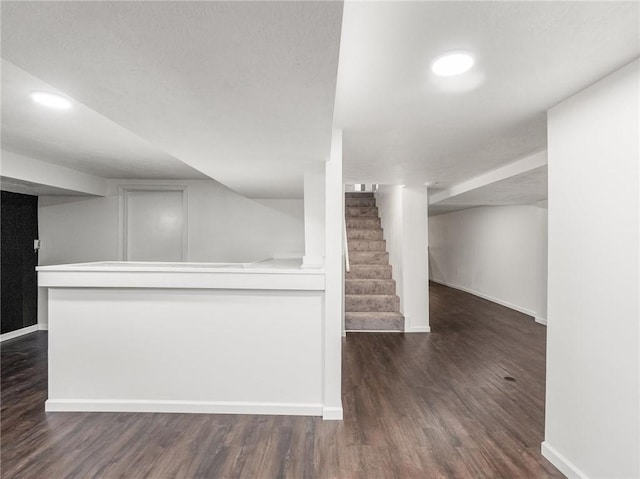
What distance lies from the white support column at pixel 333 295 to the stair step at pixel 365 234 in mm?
4276

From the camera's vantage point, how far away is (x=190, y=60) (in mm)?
1139

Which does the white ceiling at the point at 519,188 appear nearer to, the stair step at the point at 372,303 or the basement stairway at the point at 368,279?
the basement stairway at the point at 368,279

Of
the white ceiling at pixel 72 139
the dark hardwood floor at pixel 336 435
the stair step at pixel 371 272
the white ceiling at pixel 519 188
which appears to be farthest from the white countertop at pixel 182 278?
the stair step at pixel 371 272

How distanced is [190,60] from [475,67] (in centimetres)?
126

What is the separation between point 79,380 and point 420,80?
314cm

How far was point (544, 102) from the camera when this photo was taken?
75.8 inches

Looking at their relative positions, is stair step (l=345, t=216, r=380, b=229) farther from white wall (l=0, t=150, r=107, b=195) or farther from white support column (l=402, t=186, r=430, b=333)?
white wall (l=0, t=150, r=107, b=195)

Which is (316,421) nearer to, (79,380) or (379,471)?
(379,471)

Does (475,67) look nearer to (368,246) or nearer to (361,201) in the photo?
(368,246)

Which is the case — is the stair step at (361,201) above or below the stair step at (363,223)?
above

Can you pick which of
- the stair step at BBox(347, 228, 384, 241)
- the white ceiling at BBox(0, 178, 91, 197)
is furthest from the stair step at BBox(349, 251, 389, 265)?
the white ceiling at BBox(0, 178, 91, 197)

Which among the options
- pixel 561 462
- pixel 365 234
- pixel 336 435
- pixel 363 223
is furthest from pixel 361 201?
pixel 561 462

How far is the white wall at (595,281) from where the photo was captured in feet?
4.91

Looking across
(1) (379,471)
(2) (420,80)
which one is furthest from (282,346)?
(2) (420,80)
